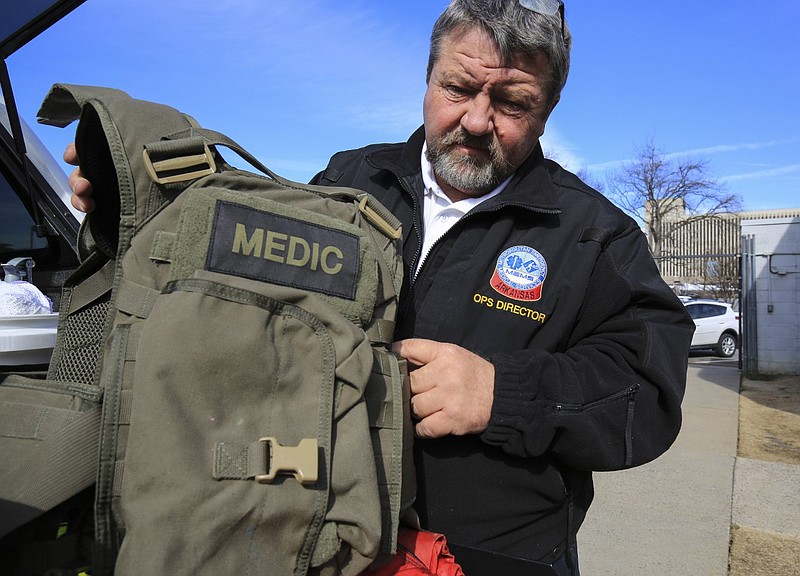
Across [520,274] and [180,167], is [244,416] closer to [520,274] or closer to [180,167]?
[180,167]

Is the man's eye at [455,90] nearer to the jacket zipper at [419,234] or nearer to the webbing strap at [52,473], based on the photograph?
the jacket zipper at [419,234]

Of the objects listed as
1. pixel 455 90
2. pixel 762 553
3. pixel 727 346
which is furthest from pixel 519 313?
pixel 727 346

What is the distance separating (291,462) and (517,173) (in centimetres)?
118

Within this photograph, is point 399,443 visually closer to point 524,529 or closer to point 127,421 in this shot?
point 127,421

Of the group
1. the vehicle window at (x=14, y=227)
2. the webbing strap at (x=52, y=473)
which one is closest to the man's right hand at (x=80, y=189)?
the webbing strap at (x=52, y=473)

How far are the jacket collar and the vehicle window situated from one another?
1.55 metres

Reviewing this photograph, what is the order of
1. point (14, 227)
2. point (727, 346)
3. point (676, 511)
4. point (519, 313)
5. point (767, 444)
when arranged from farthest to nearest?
1. point (727, 346)
2. point (767, 444)
3. point (676, 511)
4. point (14, 227)
5. point (519, 313)

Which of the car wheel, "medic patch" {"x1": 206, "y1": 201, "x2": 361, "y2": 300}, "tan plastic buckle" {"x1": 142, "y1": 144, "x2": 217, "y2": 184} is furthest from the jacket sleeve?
the car wheel

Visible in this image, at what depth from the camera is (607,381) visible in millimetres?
1559

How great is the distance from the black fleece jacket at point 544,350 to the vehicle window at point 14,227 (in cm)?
170

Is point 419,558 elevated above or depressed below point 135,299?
below

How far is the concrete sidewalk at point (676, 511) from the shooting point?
4.02 metres

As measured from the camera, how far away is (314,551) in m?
1.04

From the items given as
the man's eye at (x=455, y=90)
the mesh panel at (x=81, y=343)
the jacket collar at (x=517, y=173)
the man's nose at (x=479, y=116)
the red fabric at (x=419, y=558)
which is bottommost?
the red fabric at (x=419, y=558)
